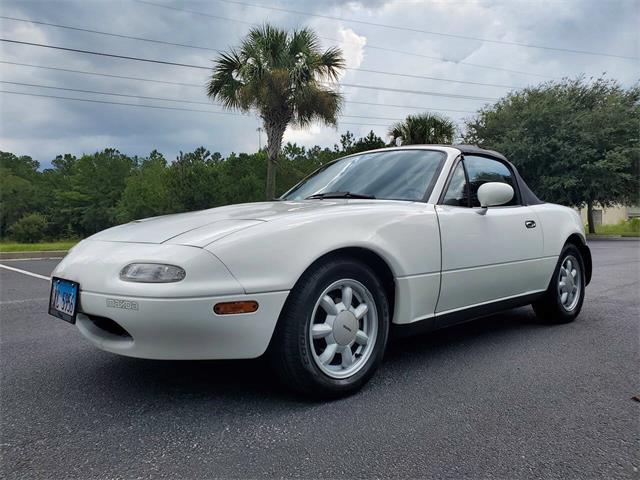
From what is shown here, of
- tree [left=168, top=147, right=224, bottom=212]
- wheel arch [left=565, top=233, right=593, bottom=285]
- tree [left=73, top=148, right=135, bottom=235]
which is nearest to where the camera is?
wheel arch [left=565, top=233, right=593, bottom=285]

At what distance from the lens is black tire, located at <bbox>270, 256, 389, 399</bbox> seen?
2.26 meters

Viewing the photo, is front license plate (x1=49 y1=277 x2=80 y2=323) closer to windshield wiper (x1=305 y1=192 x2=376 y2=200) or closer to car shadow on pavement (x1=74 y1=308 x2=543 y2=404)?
car shadow on pavement (x1=74 y1=308 x2=543 y2=404)

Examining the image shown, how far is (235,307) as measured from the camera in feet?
7.04

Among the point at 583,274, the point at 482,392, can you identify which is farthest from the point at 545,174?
the point at 482,392

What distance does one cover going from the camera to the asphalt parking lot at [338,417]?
71.5 inches

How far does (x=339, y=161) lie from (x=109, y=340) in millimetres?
2310

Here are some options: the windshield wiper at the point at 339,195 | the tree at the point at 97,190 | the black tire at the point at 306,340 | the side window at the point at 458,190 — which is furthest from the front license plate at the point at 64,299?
the tree at the point at 97,190

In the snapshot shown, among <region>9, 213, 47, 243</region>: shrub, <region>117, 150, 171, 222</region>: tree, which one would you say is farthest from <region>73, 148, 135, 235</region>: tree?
<region>117, 150, 171, 222</region>: tree

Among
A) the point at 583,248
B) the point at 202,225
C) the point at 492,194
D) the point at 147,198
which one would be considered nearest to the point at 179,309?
the point at 202,225

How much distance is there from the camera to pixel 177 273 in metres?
2.10

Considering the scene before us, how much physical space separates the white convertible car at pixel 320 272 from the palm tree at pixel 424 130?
55.8ft

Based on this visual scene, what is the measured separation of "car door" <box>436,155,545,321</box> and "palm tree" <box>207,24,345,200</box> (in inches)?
436

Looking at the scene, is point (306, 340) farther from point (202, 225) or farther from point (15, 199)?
point (15, 199)

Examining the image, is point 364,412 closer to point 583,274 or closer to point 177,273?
point 177,273
